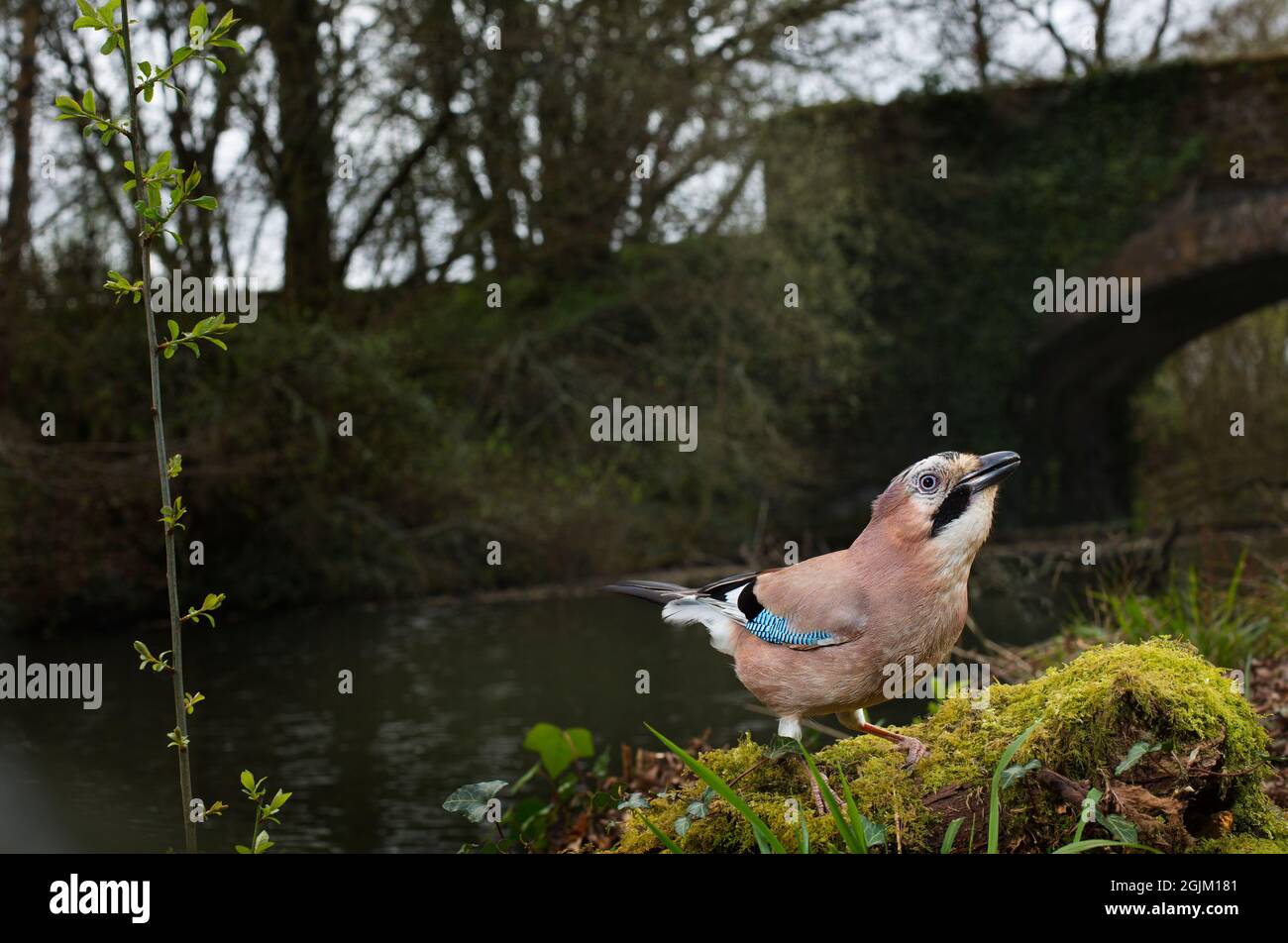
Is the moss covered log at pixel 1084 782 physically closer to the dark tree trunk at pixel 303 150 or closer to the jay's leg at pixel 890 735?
the jay's leg at pixel 890 735

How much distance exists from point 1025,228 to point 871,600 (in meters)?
19.5

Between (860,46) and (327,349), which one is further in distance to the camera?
(860,46)

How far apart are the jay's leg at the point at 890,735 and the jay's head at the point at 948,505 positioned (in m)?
0.52

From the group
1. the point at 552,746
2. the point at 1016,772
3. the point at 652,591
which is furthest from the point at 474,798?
the point at 552,746

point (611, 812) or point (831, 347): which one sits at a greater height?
point (831, 347)

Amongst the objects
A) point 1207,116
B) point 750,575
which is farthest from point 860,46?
point 750,575

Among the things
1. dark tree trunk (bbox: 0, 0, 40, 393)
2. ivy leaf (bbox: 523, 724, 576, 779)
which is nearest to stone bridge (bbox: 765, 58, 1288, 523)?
dark tree trunk (bbox: 0, 0, 40, 393)

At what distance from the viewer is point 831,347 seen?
17719 mm

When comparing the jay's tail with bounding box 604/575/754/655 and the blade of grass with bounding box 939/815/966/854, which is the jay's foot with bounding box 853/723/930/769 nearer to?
the blade of grass with bounding box 939/815/966/854

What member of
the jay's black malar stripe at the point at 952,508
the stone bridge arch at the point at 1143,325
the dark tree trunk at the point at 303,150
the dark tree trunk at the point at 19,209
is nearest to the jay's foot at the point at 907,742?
the jay's black malar stripe at the point at 952,508

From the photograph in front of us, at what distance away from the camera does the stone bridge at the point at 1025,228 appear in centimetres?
1945

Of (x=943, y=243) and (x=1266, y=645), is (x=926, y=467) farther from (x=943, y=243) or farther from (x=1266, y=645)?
(x=943, y=243)

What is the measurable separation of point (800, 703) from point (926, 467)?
0.56 metres

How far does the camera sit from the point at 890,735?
317cm
